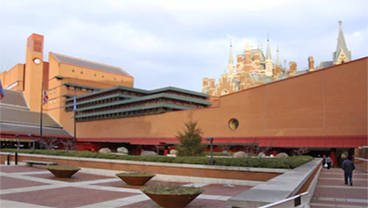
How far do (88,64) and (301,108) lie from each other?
6623 centimetres

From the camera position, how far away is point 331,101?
116 ft

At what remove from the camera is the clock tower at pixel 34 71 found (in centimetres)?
8194

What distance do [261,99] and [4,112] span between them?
59.7 metres

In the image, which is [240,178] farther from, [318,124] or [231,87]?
[231,87]

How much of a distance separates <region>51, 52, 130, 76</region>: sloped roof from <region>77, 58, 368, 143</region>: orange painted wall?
45.9 metres

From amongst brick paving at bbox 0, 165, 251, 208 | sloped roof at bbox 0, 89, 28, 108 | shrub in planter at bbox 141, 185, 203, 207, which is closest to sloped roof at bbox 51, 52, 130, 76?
sloped roof at bbox 0, 89, 28, 108

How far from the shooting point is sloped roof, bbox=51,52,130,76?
275ft

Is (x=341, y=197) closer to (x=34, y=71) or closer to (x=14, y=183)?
(x=14, y=183)

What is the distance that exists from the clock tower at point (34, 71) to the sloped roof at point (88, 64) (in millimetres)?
4058

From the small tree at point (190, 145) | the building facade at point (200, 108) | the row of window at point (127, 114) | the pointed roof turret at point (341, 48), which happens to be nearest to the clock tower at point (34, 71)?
the building facade at point (200, 108)

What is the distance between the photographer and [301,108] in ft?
123

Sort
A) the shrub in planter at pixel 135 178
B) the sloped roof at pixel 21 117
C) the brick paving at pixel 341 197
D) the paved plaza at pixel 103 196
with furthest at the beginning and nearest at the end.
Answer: the sloped roof at pixel 21 117 → the shrub in planter at pixel 135 178 → the paved plaza at pixel 103 196 → the brick paving at pixel 341 197

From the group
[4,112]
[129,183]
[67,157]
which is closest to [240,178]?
[129,183]

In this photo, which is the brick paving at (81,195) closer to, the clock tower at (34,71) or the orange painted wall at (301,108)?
the orange painted wall at (301,108)
